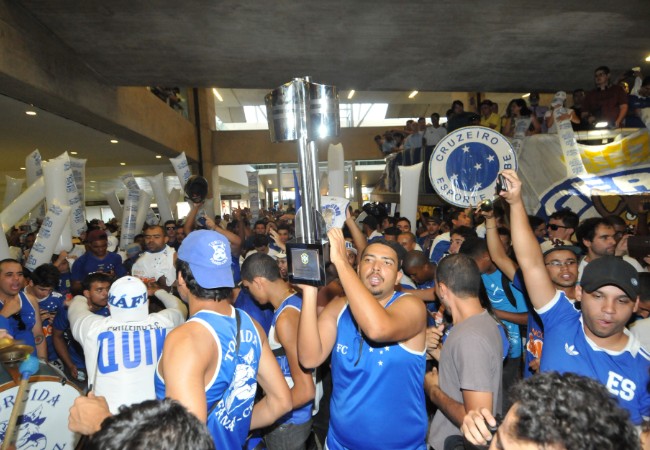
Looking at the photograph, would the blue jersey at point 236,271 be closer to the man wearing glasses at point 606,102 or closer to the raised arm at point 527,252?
the raised arm at point 527,252

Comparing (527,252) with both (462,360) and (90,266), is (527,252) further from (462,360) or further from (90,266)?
(90,266)

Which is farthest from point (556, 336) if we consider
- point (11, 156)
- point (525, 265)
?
point (11, 156)

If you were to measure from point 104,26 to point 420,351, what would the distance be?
631cm

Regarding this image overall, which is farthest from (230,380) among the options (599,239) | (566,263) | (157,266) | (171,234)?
(171,234)

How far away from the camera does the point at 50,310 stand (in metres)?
4.67

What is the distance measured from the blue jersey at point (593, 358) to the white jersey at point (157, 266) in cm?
445

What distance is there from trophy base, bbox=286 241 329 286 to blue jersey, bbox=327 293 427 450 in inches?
28.1

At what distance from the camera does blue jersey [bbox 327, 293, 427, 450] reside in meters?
2.35

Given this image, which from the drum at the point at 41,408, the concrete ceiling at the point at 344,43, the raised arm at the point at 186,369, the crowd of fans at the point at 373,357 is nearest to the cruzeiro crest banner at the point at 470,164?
the crowd of fans at the point at 373,357

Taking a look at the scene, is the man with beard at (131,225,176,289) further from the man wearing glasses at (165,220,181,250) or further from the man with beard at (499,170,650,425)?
the man with beard at (499,170,650,425)

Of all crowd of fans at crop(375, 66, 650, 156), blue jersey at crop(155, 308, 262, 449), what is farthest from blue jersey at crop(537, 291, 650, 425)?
crowd of fans at crop(375, 66, 650, 156)

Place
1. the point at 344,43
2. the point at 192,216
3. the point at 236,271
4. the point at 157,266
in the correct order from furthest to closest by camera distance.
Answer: the point at 344,43 → the point at 192,216 → the point at 157,266 → the point at 236,271

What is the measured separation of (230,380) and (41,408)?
176 centimetres

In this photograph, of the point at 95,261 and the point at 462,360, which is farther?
the point at 95,261
